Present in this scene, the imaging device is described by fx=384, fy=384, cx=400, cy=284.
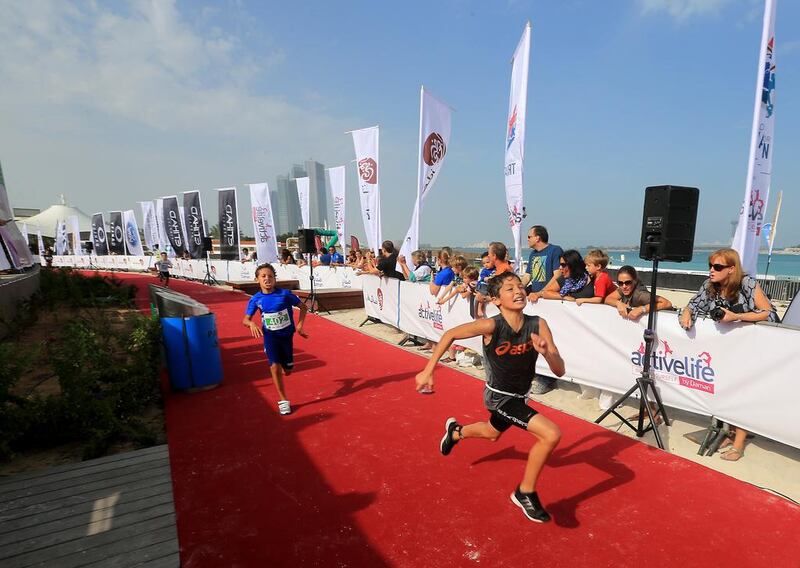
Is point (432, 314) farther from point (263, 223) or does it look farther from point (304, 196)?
point (304, 196)

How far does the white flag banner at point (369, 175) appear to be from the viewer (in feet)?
41.8

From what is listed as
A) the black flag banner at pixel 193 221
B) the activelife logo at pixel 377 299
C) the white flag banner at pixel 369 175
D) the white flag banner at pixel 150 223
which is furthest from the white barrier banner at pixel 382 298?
the white flag banner at pixel 150 223

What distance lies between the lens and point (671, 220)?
4.34 metres

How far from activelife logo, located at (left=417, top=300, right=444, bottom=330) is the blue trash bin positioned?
4.23 meters

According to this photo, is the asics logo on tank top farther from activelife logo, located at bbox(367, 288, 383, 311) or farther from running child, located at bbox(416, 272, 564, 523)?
activelife logo, located at bbox(367, 288, 383, 311)

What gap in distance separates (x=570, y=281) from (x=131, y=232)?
34909 mm

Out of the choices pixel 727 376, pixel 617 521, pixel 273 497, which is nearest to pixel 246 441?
pixel 273 497

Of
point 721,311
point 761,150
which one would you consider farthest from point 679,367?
point 761,150

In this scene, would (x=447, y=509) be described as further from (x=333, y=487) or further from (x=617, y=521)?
(x=617, y=521)

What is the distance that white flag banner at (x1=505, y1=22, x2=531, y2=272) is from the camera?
805 centimetres

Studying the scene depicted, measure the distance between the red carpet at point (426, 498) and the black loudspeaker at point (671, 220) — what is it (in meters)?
2.22

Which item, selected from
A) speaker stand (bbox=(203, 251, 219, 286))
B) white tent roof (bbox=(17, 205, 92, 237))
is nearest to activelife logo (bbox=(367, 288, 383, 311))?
speaker stand (bbox=(203, 251, 219, 286))

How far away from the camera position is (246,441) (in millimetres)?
4355

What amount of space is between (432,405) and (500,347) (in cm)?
257
